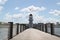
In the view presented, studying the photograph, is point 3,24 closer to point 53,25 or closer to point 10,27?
point 10,27

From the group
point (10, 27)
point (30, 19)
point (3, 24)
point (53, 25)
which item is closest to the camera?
point (3, 24)

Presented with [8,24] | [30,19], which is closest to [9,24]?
[8,24]

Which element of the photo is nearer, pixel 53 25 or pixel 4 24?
pixel 4 24

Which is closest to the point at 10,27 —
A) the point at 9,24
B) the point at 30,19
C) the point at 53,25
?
the point at 9,24

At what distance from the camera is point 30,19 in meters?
133

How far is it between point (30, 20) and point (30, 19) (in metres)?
1.03

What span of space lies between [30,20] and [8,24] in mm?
124521

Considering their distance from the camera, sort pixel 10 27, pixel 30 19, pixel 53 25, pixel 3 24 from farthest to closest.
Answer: pixel 30 19 < pixel 53 25 < pixel 10 27 < pixel 3 24

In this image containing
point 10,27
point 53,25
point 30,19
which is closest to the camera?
point 10,27

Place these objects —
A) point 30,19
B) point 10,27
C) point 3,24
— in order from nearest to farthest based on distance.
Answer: point 3,24
point 10,27
point 30,19

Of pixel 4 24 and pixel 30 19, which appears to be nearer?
pixel 4 24

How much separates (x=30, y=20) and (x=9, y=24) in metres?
124

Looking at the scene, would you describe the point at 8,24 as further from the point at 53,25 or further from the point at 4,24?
the point at 53,25

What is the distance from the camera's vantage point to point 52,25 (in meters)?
13.4
